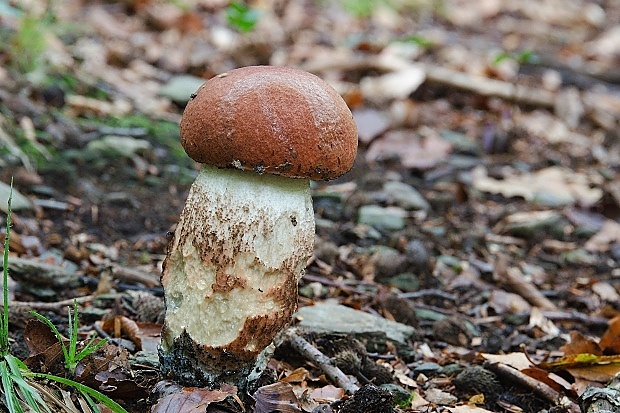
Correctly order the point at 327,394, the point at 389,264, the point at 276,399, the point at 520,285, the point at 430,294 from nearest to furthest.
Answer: the point at 276,399 → the point at 327,394 → the point at 430,294 → the point at 389,264 → the point at 520,285

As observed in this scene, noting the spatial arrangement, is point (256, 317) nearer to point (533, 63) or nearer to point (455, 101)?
point (455, 101)

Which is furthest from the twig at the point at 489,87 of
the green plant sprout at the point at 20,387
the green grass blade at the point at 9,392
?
the green grass blade at the point at 9,392

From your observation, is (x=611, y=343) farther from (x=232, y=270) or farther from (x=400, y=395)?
(x=232, y=270)

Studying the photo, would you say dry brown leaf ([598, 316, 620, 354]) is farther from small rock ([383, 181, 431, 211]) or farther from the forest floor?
small rock ([383, 181, 431, 211])

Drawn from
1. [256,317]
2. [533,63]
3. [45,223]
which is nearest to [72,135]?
[45,223]

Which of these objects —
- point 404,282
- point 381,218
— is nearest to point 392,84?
point 381,218

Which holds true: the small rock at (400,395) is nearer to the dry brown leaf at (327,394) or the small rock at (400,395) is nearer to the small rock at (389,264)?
the dry brown leaf at (327,394)

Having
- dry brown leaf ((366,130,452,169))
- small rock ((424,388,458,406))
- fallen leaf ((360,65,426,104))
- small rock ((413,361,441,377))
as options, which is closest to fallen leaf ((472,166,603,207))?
dry brown leaf ((366,130,452,169))

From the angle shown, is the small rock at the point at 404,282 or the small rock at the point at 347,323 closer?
the small rock at the point at 347,323
